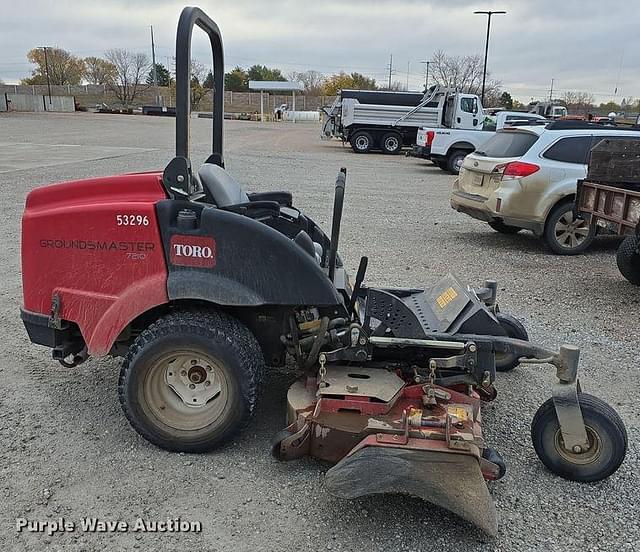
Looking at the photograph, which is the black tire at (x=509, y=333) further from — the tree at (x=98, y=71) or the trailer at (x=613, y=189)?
the tree at (x=98, y=71)

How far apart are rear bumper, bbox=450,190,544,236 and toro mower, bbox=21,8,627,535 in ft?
17.8

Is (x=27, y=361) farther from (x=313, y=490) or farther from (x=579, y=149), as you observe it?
(x=579, y=149)

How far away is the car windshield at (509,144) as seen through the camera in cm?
874

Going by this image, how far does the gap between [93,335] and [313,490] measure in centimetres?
144

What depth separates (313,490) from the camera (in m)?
3.18

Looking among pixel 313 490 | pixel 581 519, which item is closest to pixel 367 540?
pixel 313 490

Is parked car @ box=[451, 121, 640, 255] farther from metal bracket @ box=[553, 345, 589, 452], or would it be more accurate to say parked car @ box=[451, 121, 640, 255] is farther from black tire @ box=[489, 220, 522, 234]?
metal bracket @ box=[553, 345, 589, 452]

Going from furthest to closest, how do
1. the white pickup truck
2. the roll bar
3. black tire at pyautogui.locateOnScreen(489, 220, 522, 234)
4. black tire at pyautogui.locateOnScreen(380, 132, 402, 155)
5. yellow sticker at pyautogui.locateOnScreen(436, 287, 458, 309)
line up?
black tire at pyautogui.locateOnScreen(380, 132, 402, 155), the white pickup truck, black tire at pyautogui.locateOnScreen(489, 220, 522, 234), yellow sticker at pyautogui.locateOnScreen(436, 287, 458, 309), the roll bar

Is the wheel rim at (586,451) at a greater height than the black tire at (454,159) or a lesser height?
lesser

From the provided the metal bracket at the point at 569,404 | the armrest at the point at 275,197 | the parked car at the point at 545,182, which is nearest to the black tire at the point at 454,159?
the parked car at the point at 545,182

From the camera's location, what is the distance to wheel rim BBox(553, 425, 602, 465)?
3256 mm

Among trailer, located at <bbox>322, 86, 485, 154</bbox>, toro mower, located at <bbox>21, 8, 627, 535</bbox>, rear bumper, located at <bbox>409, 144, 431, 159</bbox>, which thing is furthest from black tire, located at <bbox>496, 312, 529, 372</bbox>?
trailer, located at <bbox>322, 86, 485, 154</bbox>

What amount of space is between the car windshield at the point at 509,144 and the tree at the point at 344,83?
261 feet

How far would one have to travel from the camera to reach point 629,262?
699 centimetres
